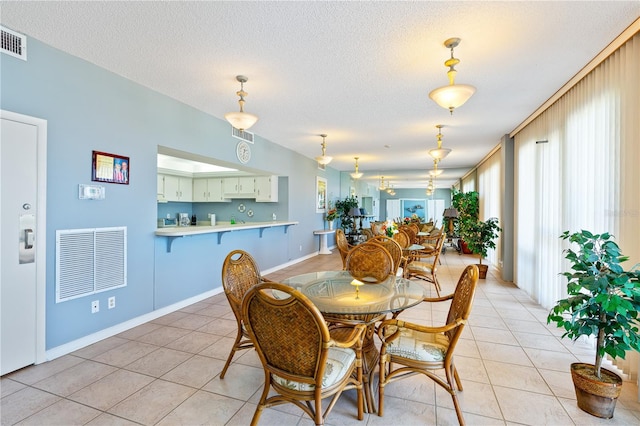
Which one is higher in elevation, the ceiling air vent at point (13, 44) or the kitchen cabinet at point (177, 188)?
the ceiling air vent at point (13, 44)

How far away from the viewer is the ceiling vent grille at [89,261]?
2.72 m

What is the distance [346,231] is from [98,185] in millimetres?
7972

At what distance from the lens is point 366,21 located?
2.22 meters

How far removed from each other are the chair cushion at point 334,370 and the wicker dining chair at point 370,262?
1.07m

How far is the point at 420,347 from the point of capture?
6.35ft

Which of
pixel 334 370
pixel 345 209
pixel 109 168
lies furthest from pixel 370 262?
pixel 345 209

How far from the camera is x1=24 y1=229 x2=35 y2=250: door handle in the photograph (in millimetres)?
2459

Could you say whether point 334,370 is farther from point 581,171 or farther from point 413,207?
point 413,207

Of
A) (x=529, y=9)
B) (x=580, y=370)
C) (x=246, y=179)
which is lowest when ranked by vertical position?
(x=580, y=370)

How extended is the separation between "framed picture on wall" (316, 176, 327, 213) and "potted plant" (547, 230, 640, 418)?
6.68m

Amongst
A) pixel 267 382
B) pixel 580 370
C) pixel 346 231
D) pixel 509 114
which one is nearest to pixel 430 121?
pixel 509 114

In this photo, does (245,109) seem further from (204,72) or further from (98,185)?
(98,185)

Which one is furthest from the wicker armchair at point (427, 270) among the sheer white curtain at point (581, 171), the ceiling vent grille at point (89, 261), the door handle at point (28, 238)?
the door handle at point (28, 238)

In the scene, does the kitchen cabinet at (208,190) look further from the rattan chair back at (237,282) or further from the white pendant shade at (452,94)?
the white pendant shade at (452,94)
